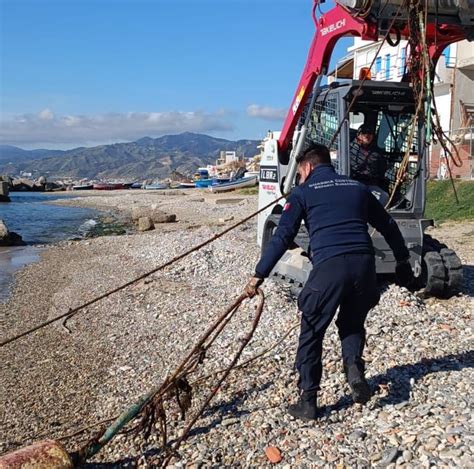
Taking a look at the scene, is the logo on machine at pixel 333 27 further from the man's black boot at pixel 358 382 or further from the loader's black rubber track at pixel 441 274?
the man's black boot at pixel 358 382

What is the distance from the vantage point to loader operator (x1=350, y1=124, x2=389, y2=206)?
8.53m

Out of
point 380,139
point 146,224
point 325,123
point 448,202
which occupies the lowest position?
point 146,224

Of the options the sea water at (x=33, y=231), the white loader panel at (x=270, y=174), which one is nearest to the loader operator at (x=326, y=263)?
the white loader panel at (x=270, y=174)

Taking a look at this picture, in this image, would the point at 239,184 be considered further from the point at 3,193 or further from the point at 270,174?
the point at 270,174

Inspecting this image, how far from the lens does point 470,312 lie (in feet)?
26.1

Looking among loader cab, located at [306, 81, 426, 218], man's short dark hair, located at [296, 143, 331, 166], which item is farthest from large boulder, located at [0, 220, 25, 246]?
man's short dark hair, located at [296, 143, 331, 166]

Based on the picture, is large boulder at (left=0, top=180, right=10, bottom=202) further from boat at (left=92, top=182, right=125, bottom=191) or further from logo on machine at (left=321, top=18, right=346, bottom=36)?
logo on machine at (left=321, top=18, right=346, bottom=36)

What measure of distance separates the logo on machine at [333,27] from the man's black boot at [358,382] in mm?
4815

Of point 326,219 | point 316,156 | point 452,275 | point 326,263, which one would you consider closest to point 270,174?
point 452,275

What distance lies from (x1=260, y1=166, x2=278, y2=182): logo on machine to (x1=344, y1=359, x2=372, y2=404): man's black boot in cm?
534

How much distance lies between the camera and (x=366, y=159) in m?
8.55

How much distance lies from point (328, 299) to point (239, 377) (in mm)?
1675

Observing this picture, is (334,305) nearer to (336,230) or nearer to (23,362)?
(336,230)

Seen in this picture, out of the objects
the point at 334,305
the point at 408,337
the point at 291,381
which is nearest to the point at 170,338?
the point at 291,381
